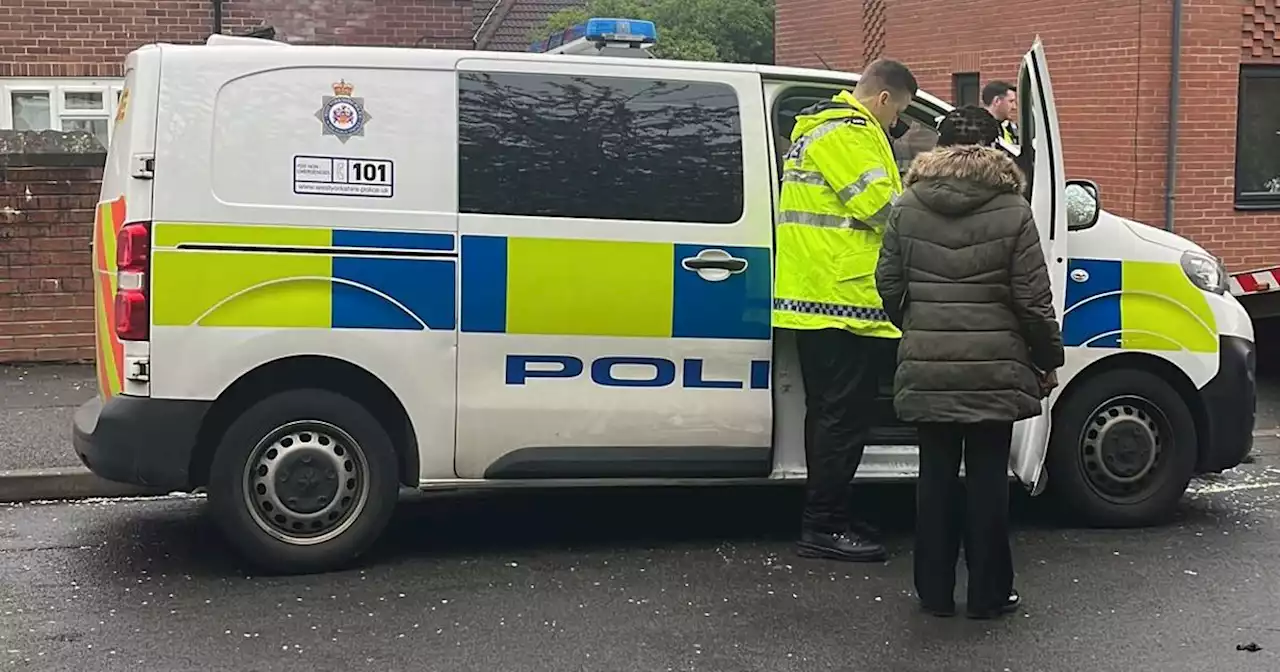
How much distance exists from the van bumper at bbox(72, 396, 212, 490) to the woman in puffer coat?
2562 mm

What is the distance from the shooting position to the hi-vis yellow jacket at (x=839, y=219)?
5.60 meters

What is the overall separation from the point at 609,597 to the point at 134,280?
6.76ft

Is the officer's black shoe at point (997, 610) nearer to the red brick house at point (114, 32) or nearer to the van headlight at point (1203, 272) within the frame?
the van headlight at point (1203, 272)

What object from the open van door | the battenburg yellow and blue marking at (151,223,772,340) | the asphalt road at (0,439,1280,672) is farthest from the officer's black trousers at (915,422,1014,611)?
the battenburg yellow and blue marking at (151,223,772,340)

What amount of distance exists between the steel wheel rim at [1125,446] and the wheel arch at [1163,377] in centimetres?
13

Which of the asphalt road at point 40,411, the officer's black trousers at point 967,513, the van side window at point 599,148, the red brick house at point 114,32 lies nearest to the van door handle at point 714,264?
the van side window at point 599,148

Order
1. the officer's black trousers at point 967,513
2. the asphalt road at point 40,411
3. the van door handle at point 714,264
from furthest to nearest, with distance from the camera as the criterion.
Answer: the asphalt road at point 40,411 → the van door handle at point 714,264 → the officer's black trousers at point 967,513

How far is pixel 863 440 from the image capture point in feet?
19.4

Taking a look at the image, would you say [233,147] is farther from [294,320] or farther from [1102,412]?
[1102,412]

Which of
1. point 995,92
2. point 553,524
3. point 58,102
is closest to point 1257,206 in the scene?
point 995,92

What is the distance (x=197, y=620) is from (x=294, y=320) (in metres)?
1.12

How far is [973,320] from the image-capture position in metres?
5.05

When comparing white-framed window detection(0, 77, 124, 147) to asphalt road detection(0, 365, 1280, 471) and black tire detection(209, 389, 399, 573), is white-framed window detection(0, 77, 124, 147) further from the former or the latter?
black tire detection(209, 389, 399, 573)

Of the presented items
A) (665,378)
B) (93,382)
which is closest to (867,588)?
(665,378)
